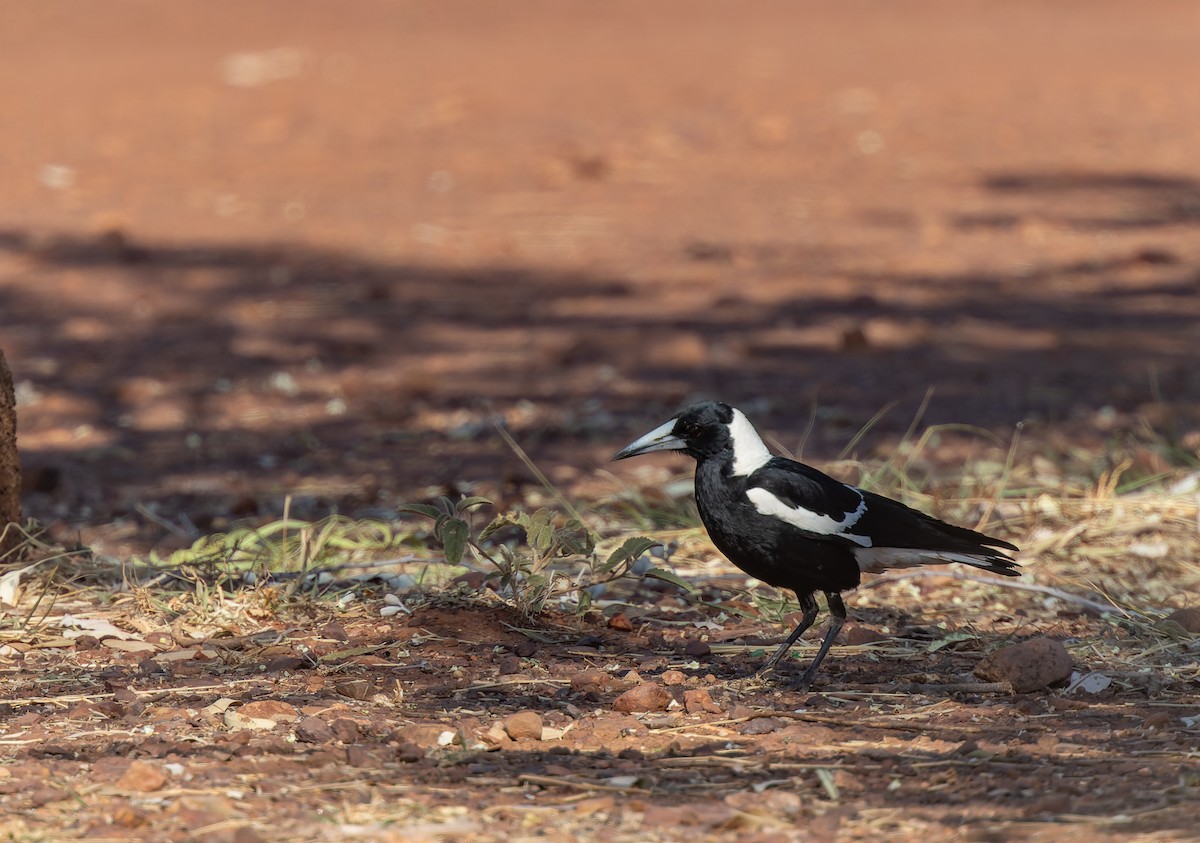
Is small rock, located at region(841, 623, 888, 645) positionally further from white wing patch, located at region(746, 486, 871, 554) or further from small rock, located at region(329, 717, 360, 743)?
small rock, located at region(329, 717, 360, 743)

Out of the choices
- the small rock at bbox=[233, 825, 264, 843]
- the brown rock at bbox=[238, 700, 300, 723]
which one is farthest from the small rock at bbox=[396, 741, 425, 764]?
the small rock at bbox=[233, 825, 264, 843]

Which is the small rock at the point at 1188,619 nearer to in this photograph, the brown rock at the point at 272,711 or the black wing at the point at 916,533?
the black wing at the point at 916,533

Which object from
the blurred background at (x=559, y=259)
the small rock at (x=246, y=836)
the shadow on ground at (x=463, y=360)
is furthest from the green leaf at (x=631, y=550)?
the shadow on ground at (x=463, y=360)

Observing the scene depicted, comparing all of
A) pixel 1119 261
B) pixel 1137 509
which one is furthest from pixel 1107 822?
pixel 1119 261

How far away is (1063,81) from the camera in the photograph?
13.9 meters

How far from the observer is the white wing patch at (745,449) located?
379 cm

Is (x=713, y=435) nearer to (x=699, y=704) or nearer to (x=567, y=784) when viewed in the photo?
(x=699, y=704)

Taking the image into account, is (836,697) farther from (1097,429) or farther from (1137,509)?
(1097,429)

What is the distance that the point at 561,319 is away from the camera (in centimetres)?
876

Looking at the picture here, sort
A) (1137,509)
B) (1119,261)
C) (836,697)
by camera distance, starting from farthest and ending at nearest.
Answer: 1. (1119,261)
2. (1137,509)
3. (836,697)

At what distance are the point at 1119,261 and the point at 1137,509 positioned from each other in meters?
4.83

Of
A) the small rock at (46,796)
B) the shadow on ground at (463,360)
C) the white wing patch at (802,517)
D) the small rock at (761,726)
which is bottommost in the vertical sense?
the shadow on ground at (463,360)

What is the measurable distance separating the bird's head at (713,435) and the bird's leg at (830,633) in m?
A: 0.39

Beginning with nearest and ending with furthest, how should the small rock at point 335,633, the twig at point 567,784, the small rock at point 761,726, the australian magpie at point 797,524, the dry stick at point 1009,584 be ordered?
the twig at point 567,784
the small rock at point 761,726
the australian magpie at point 797,524
the small rock at point 335,633
the dry stick at point 1009,584
